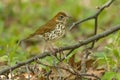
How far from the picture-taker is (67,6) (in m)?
11.5

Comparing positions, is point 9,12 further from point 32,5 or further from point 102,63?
point 102,63

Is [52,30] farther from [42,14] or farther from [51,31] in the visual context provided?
[42,14]

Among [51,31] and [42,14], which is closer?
[51,31]

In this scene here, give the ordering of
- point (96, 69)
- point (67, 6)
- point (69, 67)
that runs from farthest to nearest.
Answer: point (67, 6) < point (96, 69) < point (69, 67)

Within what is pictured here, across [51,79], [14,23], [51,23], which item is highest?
[14,23]

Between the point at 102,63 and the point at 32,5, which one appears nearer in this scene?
the point at 102,63

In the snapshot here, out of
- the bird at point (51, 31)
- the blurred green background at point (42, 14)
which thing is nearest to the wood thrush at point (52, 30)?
the bird at point (51, 31)

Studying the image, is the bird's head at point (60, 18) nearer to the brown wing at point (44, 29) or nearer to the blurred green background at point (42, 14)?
the brown wing at point (44, 29)

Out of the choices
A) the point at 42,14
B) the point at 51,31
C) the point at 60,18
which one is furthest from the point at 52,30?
the point at 42,14

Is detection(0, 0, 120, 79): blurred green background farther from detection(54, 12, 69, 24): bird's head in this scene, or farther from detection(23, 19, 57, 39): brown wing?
detection(23, 19, 57, 39): brown wing

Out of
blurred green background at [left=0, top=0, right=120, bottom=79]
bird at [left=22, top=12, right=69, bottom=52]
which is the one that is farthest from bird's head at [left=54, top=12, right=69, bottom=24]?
blurred green background at [left=0, top=0, right=120, bottom=79]

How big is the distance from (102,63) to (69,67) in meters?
0.38

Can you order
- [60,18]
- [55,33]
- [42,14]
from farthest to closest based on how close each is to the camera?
[42,14] → [60,18] → [55,33]

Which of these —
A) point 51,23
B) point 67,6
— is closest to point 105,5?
point 51,23
